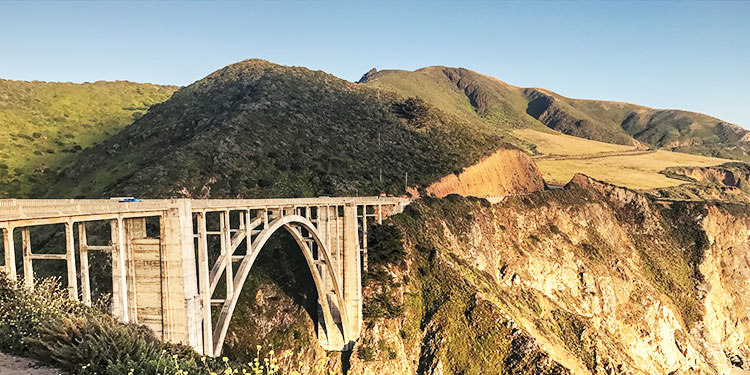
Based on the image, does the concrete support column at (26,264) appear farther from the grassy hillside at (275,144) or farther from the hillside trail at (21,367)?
the grassy hillside at (275,144)

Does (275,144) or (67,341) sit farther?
(275,144)

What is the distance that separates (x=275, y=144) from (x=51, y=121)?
6106 centimetres

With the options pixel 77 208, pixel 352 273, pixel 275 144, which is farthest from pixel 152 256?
pixel 275 144

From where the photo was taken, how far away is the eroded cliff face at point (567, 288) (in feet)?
136

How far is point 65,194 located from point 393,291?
48.8 m

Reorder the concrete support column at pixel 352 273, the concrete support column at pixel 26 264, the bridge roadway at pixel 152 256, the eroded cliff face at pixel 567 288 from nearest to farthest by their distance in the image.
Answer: the concrete support column at pixel 26 264 < the bridge roadway at pixel 152 256 < the concrete support column at pixel 352 273 < the eroded cliff face at pixel 567 288

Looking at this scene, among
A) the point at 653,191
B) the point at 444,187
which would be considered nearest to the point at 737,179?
the point at 653,191

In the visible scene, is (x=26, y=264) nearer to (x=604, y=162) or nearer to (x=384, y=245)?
(x=384, y=245)

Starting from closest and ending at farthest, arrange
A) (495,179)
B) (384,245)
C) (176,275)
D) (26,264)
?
1. (26,264)
2. (176,275)
3. (384,245)
4. (495,179)

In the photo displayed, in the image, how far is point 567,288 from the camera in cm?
6581

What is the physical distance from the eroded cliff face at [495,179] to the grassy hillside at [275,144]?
181 centimetres

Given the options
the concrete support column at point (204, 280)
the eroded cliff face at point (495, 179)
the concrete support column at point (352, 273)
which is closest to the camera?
the concrete support column at point (204, 280)

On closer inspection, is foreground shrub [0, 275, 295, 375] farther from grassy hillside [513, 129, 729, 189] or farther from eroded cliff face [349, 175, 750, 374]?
grassy hillside [513, 129, 729, 189]

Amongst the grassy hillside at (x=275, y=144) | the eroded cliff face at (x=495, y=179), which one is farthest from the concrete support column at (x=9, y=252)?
the eroded cliff face at (x=495, y=179)
